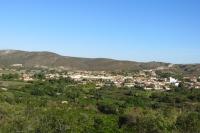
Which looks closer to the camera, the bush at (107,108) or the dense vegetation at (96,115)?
the dense vegetation at (96,115)

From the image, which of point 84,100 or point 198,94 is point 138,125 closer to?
point 84,100

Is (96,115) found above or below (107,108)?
above

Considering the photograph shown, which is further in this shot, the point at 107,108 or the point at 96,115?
the point at 107,108

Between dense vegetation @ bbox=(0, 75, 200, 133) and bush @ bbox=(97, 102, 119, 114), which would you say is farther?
bush @ bbox=(97, 102, 119, 114)

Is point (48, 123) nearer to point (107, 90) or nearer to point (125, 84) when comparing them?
point (107, 90)

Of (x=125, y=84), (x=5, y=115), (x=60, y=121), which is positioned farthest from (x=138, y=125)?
(x=125, y=84)

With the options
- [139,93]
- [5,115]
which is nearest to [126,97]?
[139,93]

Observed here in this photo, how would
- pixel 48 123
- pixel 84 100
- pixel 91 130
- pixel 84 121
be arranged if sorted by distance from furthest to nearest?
1. pixel 84 100
2. pixel 84 121
3. pixel 91 130
4. pixel 48 123

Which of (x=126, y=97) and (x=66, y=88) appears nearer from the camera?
(x=126, y=97)

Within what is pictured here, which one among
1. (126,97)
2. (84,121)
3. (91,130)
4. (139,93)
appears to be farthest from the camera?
(139,93)
